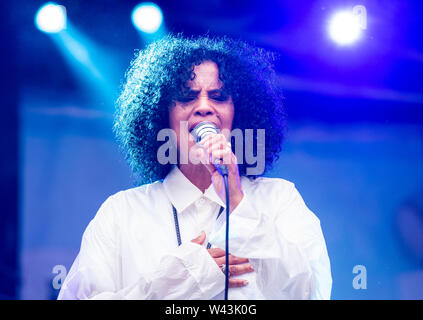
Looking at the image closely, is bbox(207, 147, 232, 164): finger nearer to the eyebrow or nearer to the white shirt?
the white shirt

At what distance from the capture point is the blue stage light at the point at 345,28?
237 centimetres

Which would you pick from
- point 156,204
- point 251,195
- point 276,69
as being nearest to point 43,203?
point 156,204

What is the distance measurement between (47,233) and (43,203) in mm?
163

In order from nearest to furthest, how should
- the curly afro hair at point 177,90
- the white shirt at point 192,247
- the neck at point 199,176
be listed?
the white shirt at point 192,247 → the neck at point 199,176 → the curly afro hair at point 177,90

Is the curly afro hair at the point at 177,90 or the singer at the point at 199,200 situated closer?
the singer at the point at 199,200

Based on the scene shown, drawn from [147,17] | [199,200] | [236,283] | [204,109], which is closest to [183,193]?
[199,200]

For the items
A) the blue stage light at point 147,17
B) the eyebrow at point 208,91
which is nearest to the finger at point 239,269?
the eyebrow at point 208,91

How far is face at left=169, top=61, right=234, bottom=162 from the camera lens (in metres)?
1.77

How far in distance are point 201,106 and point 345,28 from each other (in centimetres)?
108

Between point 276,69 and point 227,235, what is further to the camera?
point 276,69

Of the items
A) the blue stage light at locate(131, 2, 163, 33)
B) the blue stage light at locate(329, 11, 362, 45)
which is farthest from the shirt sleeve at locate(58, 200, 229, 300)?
the blue stage light at locate(329, 11, 362, 45)

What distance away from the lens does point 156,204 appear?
180 centimetres

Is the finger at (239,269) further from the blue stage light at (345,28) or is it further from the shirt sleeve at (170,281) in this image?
the blue stage light at (345,28)

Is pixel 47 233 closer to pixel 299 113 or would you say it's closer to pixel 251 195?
pixel 251 195
